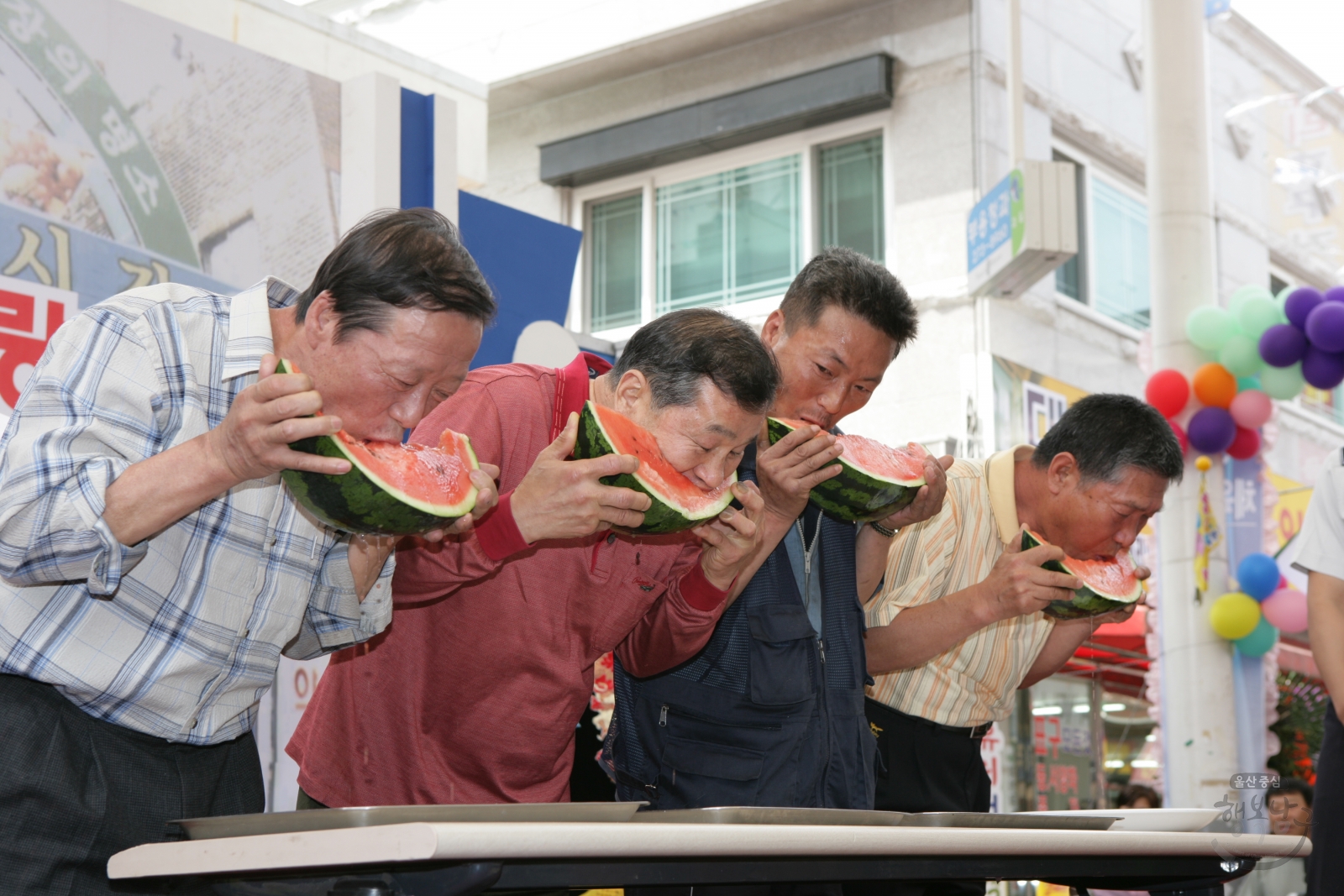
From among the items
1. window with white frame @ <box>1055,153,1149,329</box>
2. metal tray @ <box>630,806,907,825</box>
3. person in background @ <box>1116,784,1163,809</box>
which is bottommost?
person in background @ <box>1116,784,1163,809</box>

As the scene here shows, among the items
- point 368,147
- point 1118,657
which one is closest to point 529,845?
point 368,147

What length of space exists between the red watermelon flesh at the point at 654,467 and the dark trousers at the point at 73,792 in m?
0.96

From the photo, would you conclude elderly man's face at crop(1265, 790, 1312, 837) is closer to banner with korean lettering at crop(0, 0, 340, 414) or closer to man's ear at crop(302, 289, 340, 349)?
man's ear at crop(302, 289, 340, 349)

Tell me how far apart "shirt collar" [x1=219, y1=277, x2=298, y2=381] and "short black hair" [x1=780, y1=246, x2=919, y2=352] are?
1413 mm

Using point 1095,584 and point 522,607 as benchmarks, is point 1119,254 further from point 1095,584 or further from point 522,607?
point 522,607

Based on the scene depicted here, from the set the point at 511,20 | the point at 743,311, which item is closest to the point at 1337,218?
the point at 743,311

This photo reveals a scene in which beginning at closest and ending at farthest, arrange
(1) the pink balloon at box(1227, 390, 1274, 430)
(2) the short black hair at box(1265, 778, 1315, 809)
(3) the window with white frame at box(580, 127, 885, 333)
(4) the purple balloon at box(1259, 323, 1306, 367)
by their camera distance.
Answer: (2) the short black hair at box(1265, 778, 1315, 809)
(4) the purple balloon at box(1259, 323, 1306, 367)
(1) the pink balloon at box(1227, 390, 1274, 430)
(3) the window with white frame at box(580, 127, 885, 333)

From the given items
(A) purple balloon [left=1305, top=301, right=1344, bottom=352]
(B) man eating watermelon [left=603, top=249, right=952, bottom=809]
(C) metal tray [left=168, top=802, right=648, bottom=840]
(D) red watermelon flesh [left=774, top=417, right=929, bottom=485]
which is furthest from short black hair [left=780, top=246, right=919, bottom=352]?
(A) purple balloon [left=1305, top=301, right=1344, bottom=352]

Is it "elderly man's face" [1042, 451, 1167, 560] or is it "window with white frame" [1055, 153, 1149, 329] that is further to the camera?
"window with white frame" [1055, 153, 1149, 329]

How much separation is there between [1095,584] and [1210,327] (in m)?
5.98

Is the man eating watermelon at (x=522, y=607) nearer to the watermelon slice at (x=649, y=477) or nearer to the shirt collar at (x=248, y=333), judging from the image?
the watermelon slice at (x=649, y=477)

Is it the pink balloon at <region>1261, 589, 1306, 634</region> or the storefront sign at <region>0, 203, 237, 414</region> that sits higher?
the storefront sign at <region>0, 203, 237, 414</region>

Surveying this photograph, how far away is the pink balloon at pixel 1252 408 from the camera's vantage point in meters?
8.53

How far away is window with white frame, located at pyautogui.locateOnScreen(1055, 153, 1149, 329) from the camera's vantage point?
42.7 ft
